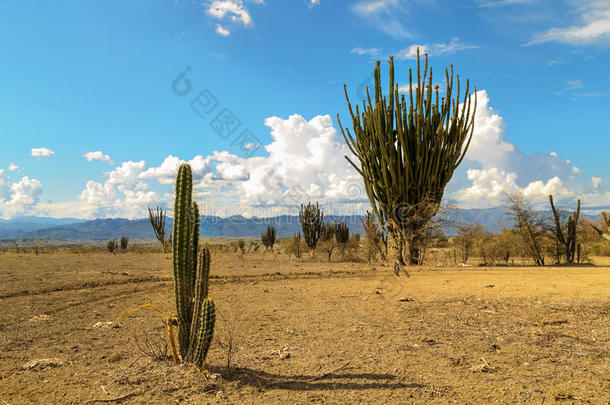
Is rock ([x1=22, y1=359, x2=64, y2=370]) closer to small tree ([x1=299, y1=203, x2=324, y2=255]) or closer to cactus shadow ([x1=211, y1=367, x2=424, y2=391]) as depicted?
cactus shadow ([x1=211, y1=367, x2=424, y2=391])

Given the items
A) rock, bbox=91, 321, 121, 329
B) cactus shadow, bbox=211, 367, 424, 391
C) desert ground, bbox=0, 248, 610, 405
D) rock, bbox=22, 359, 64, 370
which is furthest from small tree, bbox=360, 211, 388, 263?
rock, bbox=22, 359, 64, 370

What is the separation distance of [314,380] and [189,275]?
69.4 inches

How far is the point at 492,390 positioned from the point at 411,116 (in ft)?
40.2

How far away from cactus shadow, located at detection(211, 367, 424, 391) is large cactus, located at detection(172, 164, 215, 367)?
42cm

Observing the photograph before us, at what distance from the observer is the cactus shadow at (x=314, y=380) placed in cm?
379

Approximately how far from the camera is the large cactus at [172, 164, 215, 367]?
4.15 m

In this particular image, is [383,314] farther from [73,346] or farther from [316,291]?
[73,346]

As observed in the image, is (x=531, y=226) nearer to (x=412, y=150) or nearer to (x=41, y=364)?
(x=412, y=150)

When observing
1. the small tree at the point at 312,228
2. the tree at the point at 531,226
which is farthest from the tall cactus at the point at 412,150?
the small tree at the point at 312,228

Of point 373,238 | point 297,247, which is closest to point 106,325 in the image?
point 373,238

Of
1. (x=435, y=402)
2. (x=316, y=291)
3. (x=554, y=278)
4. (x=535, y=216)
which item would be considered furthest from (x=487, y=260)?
(x=435, y=402)

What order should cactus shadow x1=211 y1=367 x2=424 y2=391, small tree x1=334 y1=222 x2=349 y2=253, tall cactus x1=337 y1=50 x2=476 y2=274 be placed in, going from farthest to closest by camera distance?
1. small tree x1=334 y1=222 x2=349 y2=253
2. tall cactus x1=337 y1=50 x2=476 y2=274
3. cactus shadow x1=211 y1=367 x2=424 y2=391

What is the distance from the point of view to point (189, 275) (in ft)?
14.6

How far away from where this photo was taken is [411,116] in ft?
48.2
